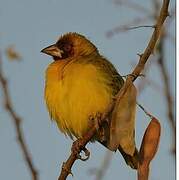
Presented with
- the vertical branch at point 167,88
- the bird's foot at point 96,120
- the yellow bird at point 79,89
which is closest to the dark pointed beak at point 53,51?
the yellow bird at point 79,89

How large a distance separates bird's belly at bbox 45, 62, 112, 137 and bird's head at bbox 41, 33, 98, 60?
457mm

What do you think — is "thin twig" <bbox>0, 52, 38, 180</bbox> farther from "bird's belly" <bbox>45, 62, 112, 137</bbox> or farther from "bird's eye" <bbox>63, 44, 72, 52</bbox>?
"bird's eye" <bbox>63, 44, 72, 52</bbox>

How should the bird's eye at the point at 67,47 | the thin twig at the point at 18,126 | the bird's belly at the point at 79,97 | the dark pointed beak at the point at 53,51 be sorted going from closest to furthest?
the thin twig at the point at 18,126
the bird's belly at the point at 79,97
the dark pointed beak at the point at 53,51
the bird's eye at the point at 67,47

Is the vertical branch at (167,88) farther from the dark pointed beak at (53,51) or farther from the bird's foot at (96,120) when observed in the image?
the dark pointed beak at (53,51)

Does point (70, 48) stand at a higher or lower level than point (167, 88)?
higher

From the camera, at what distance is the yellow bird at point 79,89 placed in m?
3.38

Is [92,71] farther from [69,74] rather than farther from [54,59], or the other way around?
[54,59]

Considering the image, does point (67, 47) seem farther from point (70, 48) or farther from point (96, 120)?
point (96, 120)

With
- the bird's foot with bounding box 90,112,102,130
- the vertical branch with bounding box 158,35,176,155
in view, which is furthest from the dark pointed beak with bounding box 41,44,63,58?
the vertical branch with bounding box 158,35,176,155

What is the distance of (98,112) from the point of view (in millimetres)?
3348

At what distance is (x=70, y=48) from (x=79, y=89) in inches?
34.3

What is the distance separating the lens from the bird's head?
159 inches

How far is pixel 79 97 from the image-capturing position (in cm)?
340

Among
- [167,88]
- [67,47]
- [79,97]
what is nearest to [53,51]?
[67,47]
